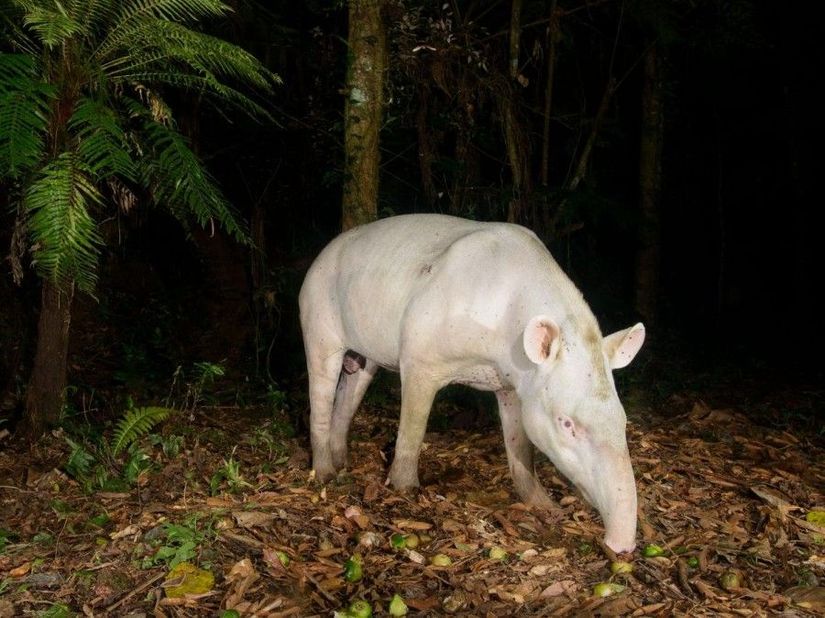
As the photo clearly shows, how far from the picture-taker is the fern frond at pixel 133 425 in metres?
5.39

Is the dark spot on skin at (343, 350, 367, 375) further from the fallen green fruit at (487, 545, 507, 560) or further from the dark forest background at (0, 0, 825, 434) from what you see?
the fallen green fruit at (487, 545, 507, 560)

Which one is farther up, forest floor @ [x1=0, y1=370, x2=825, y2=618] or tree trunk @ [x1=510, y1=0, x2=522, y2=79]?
tree trunk @ [x1=510, y1=0, x2=522, y2=79]

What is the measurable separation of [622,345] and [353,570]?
1.96 metres

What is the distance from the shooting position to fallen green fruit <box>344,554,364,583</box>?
3971 mm

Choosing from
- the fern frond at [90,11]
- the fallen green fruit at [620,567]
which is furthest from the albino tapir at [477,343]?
the fern frond at [90,11]

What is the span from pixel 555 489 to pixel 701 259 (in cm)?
1356

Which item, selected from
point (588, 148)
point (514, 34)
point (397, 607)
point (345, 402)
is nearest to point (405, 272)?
point (345, 402)

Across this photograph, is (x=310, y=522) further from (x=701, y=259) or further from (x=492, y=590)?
(x=701, y=259)

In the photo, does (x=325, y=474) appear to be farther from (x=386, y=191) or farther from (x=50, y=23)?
(x=386, y=191)

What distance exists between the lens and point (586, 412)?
4219 millimetres

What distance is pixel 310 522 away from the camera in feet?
15.1

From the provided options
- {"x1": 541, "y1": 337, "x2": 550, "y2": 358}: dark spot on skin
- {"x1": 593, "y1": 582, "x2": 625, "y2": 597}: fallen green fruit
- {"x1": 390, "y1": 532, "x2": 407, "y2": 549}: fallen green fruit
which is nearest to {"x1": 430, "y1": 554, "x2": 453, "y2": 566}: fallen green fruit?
{"x1": 390, "y1": 532, "x2": 407, "y2": 549}: fallen green fruit

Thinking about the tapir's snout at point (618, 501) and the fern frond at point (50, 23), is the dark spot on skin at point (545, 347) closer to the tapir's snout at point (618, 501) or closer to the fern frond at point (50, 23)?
the tapir's snout at point (618, 501)

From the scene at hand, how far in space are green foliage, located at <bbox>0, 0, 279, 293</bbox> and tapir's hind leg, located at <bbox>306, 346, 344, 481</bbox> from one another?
122cm
